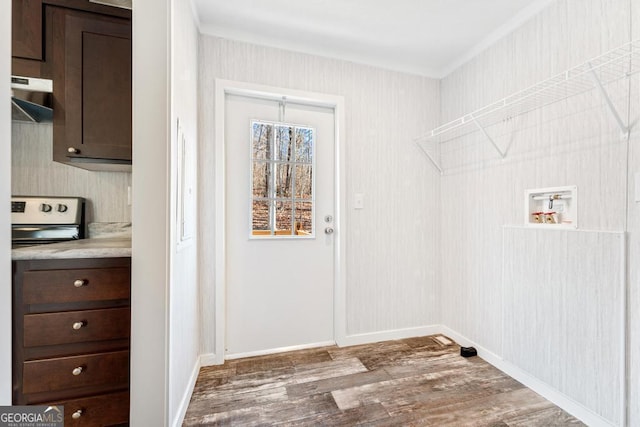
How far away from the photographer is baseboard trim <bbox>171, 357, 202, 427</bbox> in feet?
4.63

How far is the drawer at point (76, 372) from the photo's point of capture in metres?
1.19

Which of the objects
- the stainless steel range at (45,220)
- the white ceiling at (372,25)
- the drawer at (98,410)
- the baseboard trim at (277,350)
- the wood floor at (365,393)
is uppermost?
the white ceiling at (372,25)

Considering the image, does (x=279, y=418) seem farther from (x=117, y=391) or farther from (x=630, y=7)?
(x=630, y=7)

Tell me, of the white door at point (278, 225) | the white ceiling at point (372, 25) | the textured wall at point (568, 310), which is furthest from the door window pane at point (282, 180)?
the textured wall at point (568, 310)

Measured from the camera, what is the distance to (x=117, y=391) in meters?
1.29

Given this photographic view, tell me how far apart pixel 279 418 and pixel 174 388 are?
0.58m

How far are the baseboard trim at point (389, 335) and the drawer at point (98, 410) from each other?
1.52 m

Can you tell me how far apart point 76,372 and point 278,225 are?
1414mm

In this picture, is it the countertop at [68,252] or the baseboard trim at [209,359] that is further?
the baseboard trim at [209,359]

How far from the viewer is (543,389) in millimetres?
1726

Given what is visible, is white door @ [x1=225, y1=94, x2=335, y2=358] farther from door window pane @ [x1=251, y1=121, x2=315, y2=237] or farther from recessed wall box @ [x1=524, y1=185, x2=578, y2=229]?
recessed wall box @ [x1=524, y1=185, x2=578, y2=229]

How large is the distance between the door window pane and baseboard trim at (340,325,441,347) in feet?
3.13

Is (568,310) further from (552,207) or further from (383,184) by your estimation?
(383,184)
